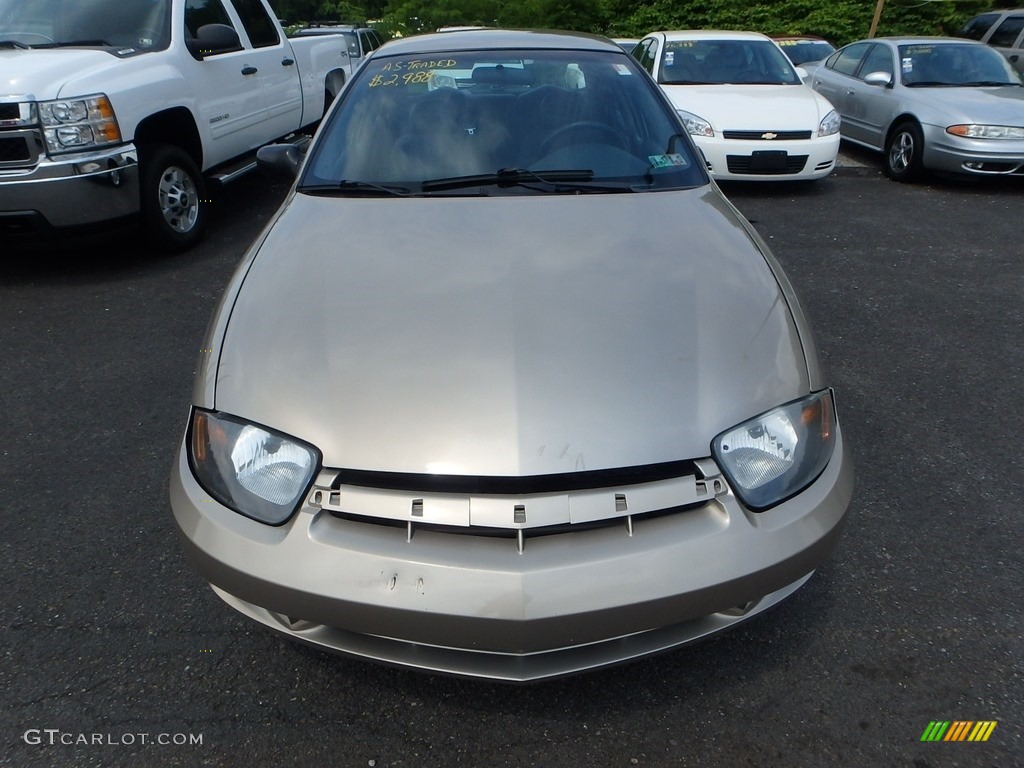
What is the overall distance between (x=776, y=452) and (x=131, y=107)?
14.9ft

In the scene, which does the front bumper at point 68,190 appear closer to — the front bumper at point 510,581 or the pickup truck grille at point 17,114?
the pickup truck grille at point 17,114

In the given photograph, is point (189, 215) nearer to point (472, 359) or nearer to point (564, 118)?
point (564, 118)

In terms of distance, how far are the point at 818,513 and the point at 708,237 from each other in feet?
3.20

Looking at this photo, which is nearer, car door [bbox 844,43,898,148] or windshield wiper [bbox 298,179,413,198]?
windshield wiper [bbox 298,179,413,198]

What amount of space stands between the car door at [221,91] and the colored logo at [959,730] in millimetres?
5510

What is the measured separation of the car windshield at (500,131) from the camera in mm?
2682

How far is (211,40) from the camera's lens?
203 inches

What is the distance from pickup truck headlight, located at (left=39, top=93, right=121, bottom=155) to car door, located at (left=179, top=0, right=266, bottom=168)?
0.91 metres

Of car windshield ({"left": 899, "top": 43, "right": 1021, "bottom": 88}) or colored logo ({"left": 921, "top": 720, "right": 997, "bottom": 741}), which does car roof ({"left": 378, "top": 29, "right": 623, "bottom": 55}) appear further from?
car windshield ({"left": 899, "top": 43, "right": 1021, "bottom": 88})

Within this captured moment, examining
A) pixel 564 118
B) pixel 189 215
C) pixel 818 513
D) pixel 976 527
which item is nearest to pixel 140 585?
pixel 818 513

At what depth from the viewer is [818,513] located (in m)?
1.74

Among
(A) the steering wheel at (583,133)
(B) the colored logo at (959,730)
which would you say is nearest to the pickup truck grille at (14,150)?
(A) the steering wheel at (583,133)

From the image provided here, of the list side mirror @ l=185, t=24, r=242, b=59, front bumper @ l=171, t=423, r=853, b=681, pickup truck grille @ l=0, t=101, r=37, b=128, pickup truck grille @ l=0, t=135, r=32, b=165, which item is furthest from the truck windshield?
front bumper @ l=171, t=423, r=853, b=681

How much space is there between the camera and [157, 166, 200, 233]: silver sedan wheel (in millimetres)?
5078
